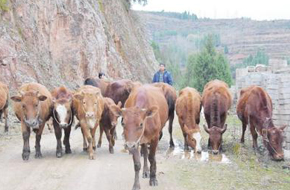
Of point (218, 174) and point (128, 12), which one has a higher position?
point (128, 12)

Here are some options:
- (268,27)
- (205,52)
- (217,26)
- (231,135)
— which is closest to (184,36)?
(217,26)

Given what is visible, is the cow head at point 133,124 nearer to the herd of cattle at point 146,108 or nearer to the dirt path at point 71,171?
the herd of cattle at point 146,108

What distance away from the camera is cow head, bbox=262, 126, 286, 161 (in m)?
12.6

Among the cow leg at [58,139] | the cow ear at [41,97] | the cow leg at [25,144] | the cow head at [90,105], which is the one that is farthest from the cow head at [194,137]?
the cow leg at [25,144]

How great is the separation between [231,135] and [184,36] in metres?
159

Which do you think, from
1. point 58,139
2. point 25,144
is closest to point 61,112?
point 58,139

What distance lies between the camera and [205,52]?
60.3m

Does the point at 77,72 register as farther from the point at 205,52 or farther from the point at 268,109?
the point at 205,52

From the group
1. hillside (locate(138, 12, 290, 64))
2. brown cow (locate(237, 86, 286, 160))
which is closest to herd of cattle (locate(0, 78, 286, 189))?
brown cow (locate(237, 86, 286, 160))

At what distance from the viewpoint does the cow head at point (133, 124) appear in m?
8.18

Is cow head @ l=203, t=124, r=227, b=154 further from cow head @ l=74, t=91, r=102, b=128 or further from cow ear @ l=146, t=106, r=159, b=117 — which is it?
cow ear @ l=146, t=106, r=159, b=117

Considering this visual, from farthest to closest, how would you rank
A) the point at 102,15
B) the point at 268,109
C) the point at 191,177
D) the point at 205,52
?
the point at 205,52 → the point at 102,15 → the point at 268,109 → the point at 191,177

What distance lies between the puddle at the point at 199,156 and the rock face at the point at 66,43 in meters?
10.4

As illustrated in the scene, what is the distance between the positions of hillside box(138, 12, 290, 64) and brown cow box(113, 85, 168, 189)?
101812 mm
